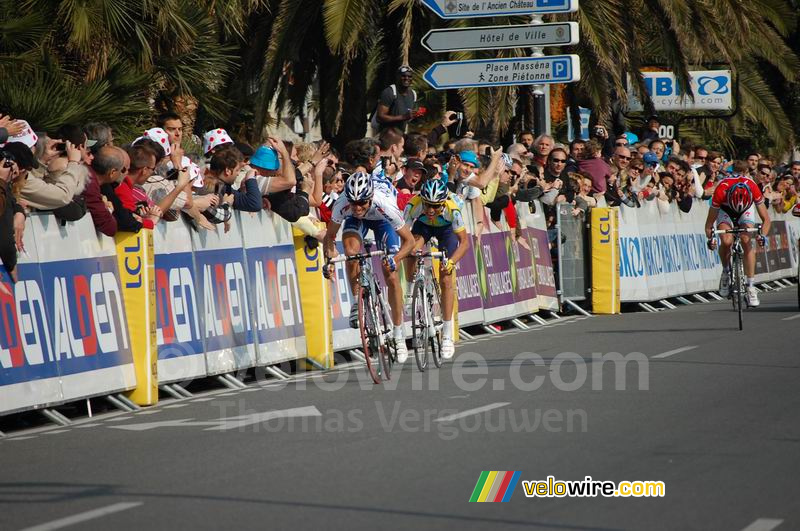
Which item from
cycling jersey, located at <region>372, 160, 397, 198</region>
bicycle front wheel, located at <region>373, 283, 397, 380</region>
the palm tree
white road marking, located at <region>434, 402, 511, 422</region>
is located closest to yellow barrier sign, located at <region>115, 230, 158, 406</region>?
bicycle front wheel, located at <region>373, 283, 397, 380</region>

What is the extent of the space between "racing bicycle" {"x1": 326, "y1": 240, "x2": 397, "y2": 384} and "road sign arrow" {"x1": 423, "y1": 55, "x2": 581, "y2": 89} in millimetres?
8282

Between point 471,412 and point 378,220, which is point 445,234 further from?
point 471,412

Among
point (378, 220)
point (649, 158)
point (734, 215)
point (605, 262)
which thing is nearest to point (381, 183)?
point (378, 220)

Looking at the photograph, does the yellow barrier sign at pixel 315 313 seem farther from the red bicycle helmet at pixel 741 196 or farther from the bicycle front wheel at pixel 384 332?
the red bicycle helmet at pixel 741 196

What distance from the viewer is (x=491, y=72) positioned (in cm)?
2075

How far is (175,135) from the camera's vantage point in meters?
14.5

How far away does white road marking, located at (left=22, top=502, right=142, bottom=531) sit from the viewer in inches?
263

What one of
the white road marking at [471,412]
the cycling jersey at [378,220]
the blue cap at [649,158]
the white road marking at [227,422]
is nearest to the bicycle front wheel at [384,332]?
the cycling jersey at [378,220]

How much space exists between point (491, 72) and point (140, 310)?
32.7 ft

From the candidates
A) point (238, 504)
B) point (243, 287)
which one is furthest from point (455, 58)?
point (238, 504)

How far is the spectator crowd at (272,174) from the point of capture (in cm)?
1127

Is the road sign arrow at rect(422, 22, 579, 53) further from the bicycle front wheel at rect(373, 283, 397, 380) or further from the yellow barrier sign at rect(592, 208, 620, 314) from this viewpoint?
the bicycle front wheel at rect(373, 283, 397, 380)

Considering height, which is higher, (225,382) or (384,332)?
(384,332)

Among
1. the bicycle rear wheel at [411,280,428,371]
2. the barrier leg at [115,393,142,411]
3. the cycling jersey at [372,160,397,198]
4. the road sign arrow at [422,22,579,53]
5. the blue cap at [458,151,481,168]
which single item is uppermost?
the road sign arrow at [422,22,579,53]
